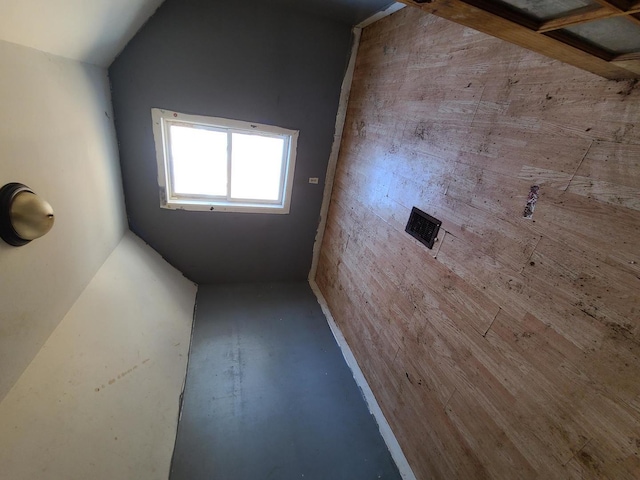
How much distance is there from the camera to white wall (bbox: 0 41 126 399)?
1083 millimetres

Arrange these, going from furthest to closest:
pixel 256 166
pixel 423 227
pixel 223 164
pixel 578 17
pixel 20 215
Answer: pixel 256 166
pixel 223 164
pixel 423 227
pixel 20 215
pixel 578 17

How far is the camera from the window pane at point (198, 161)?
A: 97.0 inches

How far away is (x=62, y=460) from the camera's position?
1.13 m

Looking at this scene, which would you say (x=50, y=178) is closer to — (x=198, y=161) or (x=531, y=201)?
(x=198, y=161)

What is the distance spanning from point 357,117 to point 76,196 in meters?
2.16

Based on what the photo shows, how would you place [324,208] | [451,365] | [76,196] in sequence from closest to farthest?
[451,365] < [76,196] < [324,208]

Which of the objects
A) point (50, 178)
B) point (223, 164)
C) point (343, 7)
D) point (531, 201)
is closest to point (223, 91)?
point (223, 164)

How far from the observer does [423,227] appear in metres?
1.60

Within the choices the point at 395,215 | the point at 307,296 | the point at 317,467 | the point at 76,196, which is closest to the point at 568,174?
the point at 395,215

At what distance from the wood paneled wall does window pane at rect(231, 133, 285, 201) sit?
1.19m

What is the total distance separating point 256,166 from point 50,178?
5.36ft

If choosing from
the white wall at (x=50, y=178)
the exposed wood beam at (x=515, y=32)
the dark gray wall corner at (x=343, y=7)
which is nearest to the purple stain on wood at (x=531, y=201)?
the exposed wood beam at (x=515, y=32)

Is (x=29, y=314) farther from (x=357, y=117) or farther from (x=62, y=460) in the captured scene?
(x=357, y=117)

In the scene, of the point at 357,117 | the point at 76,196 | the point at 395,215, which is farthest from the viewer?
the point at 357,117
